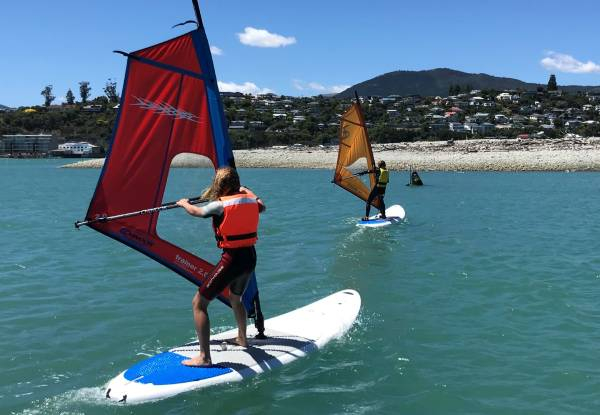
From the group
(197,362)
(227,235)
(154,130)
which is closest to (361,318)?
(197,362)

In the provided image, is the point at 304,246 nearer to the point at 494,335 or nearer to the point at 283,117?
the point at 494,335

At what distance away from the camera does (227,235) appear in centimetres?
584

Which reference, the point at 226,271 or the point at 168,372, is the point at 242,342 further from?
the point at 226,271

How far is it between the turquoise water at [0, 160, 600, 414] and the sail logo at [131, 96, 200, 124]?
9.74 feet

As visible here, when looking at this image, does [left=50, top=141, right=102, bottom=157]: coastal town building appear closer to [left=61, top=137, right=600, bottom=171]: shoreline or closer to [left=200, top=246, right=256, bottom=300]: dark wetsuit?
[left=61, top=137, right=600, bottom=171]: shoreline

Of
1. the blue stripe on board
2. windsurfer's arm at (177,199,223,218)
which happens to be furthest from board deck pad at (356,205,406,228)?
windsurfer's arm at (177,199,223,218)

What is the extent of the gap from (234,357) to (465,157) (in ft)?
189

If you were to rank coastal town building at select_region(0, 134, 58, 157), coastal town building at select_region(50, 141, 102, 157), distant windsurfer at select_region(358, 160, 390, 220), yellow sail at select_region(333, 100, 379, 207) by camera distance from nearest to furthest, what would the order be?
distant windsurfer at select_region(358, 160, 390, 220)
yellow sail at select_region(333, 100, 379, 207)
coastal town building at select_region(50, 141, 102, 157)
coastal town building at select_region(0, 134, 58, 157)

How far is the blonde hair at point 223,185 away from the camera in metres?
5.75

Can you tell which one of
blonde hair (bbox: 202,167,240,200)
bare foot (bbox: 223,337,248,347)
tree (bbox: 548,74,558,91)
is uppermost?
tree (bbox: 548,74,558,91)

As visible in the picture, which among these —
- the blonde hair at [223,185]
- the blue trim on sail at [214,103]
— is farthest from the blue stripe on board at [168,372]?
the blue trim on sail at [214,103]

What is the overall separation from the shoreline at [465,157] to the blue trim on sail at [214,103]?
2067 inches

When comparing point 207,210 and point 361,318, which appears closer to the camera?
point 207,210

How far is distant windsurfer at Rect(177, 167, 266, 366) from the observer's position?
572cm
